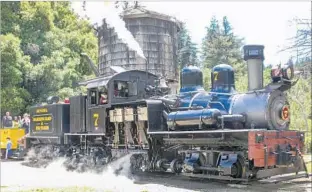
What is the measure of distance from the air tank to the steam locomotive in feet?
38.9

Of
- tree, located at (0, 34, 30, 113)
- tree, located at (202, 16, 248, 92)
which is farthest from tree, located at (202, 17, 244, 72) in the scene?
tree, located at (0, 34, 30, 113)

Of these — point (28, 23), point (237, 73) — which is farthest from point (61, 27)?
point (237, 73)

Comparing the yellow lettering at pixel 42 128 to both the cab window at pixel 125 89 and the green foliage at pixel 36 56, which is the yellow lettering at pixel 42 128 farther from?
the green foliage at pixel 36 56

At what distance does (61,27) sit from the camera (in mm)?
31641

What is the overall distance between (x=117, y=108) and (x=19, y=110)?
15462mm

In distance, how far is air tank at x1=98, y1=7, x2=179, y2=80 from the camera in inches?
1008

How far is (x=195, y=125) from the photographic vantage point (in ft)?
33.2

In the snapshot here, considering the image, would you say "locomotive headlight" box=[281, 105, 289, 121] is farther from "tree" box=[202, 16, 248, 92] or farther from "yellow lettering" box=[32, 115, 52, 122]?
"tree" box=[202, 16, 248, 92]

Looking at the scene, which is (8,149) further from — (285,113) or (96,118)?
(285,113)

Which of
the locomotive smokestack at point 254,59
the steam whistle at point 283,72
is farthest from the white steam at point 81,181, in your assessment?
the steam whistle at point 283,72

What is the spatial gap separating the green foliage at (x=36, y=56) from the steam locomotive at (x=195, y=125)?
12536 mm

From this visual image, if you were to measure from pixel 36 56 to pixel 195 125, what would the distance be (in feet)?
66.0

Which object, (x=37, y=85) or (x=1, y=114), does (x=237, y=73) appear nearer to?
(x=37, y=85)

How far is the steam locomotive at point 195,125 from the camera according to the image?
30.8 ft
